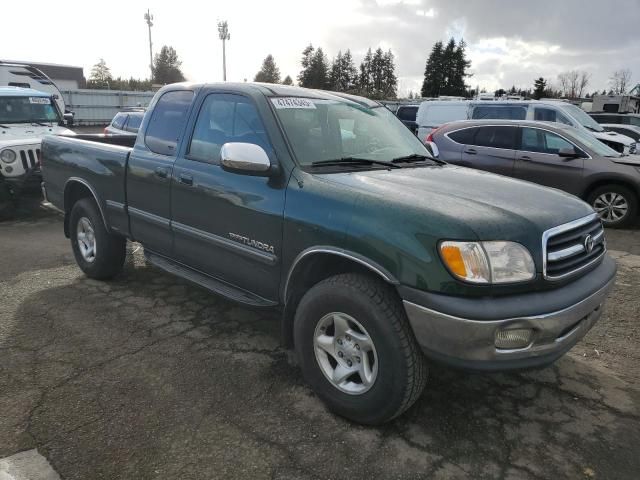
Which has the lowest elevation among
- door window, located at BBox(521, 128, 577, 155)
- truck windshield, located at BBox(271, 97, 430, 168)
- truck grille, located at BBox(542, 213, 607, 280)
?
truck grille, located at BBox(542, 213, 607, 280)

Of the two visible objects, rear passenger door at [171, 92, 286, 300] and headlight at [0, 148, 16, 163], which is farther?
headlight at [0, 148, 16, 163]

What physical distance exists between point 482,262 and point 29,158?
779 centimetres

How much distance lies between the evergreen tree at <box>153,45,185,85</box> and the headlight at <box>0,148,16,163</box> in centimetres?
6891

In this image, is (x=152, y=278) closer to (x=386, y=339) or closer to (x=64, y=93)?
(x=386, y=339)

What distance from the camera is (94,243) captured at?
4941 millimetres

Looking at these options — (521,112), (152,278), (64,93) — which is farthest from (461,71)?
(152,278)

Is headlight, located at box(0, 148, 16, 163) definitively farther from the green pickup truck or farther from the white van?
the white van

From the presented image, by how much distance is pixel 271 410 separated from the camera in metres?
2.93

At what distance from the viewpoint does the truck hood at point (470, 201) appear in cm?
241

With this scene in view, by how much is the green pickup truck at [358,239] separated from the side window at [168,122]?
0.06 feet

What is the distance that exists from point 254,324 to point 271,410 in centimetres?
126

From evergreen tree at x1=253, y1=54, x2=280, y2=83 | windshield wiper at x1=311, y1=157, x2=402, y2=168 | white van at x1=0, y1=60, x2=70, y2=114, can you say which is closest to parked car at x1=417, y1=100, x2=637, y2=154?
windshield wiper at x1=311, y1=157, x2=402, y2=168

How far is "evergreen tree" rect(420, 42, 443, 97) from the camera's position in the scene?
7412 centimetres

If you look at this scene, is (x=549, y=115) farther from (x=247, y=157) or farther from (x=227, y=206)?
(x=247, y=157)
